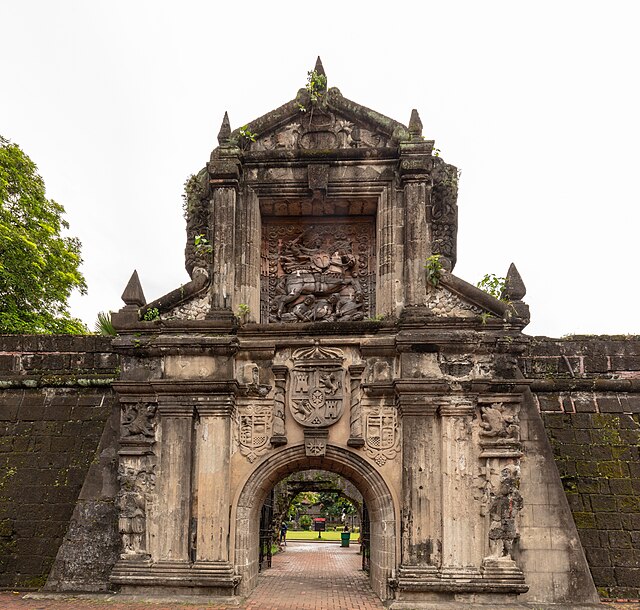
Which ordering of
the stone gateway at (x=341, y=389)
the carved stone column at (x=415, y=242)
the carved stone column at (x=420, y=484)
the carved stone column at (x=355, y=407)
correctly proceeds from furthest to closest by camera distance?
the carved stone column at (x=415, y=242) → the carved stone column at (x=355, y=407) → the stone gateway at (x=341, y=389) → the carved stone column at (x=420, y=484)

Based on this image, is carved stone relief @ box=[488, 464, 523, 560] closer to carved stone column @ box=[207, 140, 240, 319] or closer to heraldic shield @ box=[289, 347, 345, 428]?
heraldic shield @ box=[289, 347, 345, 428]

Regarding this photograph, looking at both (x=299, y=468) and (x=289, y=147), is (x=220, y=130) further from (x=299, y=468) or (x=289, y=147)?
(x=299, y=468)

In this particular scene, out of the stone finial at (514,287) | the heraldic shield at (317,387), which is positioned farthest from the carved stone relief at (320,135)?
the heraldic shield at (317,387)

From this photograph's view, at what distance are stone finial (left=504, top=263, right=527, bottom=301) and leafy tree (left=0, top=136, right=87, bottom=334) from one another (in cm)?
1271

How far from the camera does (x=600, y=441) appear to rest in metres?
11.2

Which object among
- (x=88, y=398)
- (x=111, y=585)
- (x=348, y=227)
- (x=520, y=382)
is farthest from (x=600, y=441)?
(x=88, y=398)

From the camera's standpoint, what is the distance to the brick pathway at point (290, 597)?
9.12m

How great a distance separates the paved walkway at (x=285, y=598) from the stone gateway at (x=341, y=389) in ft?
0.97

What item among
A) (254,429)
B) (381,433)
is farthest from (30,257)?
(381,433)

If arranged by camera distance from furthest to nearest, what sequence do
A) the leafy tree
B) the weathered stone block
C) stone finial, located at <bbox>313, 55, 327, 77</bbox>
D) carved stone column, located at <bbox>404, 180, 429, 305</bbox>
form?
the leafy tree, stone finial, located at <bbox>313, 55, 327, 77</bbox>, carved stone column, located at <bbox>404, 180, 429, 305</bbox>, the weathered stone block

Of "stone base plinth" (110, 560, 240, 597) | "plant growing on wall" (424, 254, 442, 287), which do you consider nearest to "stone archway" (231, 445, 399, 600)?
"stone base plinth" (110, 560, 240, 597)

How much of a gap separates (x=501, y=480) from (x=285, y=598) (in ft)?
12.9

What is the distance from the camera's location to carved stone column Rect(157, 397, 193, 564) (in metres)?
9.66

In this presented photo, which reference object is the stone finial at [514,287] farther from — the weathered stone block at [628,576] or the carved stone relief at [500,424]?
the weathered stone block at [628,576]
